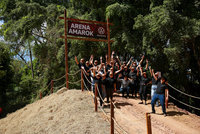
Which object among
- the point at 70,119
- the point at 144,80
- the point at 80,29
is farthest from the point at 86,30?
the point at 70,119

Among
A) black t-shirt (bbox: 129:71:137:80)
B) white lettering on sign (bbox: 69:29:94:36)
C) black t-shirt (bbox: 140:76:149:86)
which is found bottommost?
black t-shirt (bbox: 140:76:149:86)

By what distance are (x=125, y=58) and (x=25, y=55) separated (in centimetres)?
2153

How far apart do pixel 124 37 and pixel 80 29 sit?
4.80m

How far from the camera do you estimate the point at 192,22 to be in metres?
12.1

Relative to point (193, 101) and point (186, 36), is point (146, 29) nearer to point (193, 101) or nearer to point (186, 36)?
point (186, 36)

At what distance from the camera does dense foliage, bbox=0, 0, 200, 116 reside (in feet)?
40.6

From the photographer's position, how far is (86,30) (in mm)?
11484

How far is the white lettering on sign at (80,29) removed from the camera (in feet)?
36.7

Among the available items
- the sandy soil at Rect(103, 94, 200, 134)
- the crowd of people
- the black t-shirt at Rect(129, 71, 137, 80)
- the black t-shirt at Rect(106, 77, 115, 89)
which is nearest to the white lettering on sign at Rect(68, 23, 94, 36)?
the crowd of people

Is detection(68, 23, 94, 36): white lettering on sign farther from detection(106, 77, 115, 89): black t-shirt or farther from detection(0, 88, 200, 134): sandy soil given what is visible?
detection(106, 77, 115, 89): black t-shirt

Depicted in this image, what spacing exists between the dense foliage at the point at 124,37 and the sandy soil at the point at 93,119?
15.6ft

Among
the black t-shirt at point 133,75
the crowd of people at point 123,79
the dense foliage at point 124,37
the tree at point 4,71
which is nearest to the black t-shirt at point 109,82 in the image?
the crowd of people at point 123,79

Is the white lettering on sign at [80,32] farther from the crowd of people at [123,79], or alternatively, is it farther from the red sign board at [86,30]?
the crowd of people at [123,79]

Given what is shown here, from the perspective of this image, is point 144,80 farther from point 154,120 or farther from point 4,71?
point 4,71
